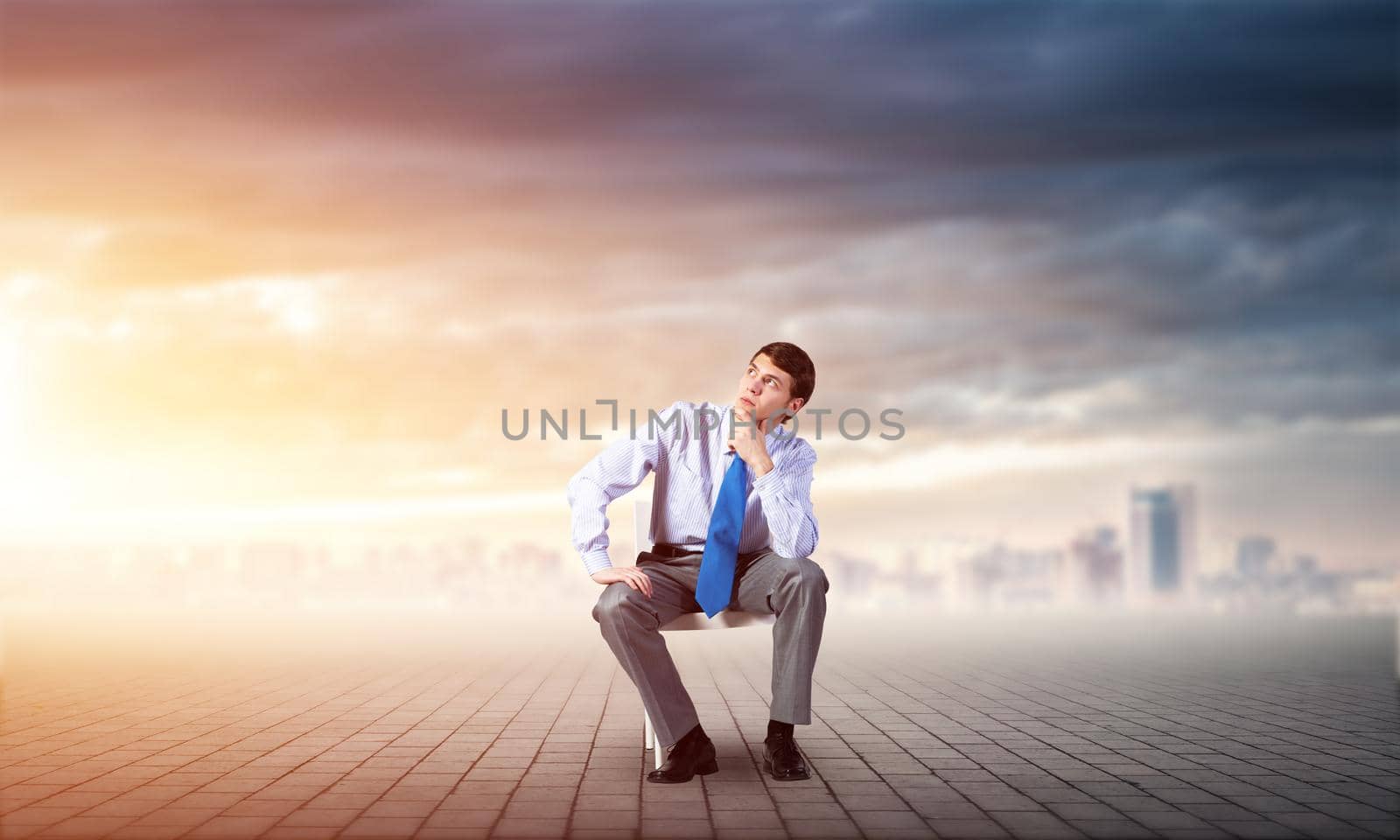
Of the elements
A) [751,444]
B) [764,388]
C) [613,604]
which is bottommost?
[613,604]

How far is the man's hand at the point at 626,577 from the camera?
3.63 m

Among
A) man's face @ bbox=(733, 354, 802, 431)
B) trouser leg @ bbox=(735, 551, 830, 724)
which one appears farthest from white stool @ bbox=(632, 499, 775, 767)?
man's face @ bbox=(733, 354, 802, 431)

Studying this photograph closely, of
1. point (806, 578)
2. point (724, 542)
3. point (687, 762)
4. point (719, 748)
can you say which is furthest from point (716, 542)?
point (719, 748)

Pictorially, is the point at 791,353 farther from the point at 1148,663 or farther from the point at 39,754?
the point at 1148,663

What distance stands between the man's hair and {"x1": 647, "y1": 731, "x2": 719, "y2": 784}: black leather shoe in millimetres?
1153

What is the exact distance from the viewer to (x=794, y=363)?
3.79 meters

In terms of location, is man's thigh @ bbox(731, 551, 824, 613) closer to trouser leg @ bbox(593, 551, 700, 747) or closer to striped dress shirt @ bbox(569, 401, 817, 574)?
striped dress shirt @ bbox(569, 401, 817, 574)

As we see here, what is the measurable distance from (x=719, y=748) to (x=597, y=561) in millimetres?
985

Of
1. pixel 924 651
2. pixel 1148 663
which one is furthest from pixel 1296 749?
pixel 924 651

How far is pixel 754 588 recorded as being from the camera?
12.5ft

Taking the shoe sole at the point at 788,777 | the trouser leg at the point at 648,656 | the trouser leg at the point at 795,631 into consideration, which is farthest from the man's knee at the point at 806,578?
the shoe sole at the point at 788,777

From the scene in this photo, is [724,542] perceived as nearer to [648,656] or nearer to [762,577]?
[762,577]

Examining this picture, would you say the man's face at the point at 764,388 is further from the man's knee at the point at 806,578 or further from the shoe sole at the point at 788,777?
the shoe sole at the point at 788,777

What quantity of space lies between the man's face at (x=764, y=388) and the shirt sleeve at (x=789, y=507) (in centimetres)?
19
